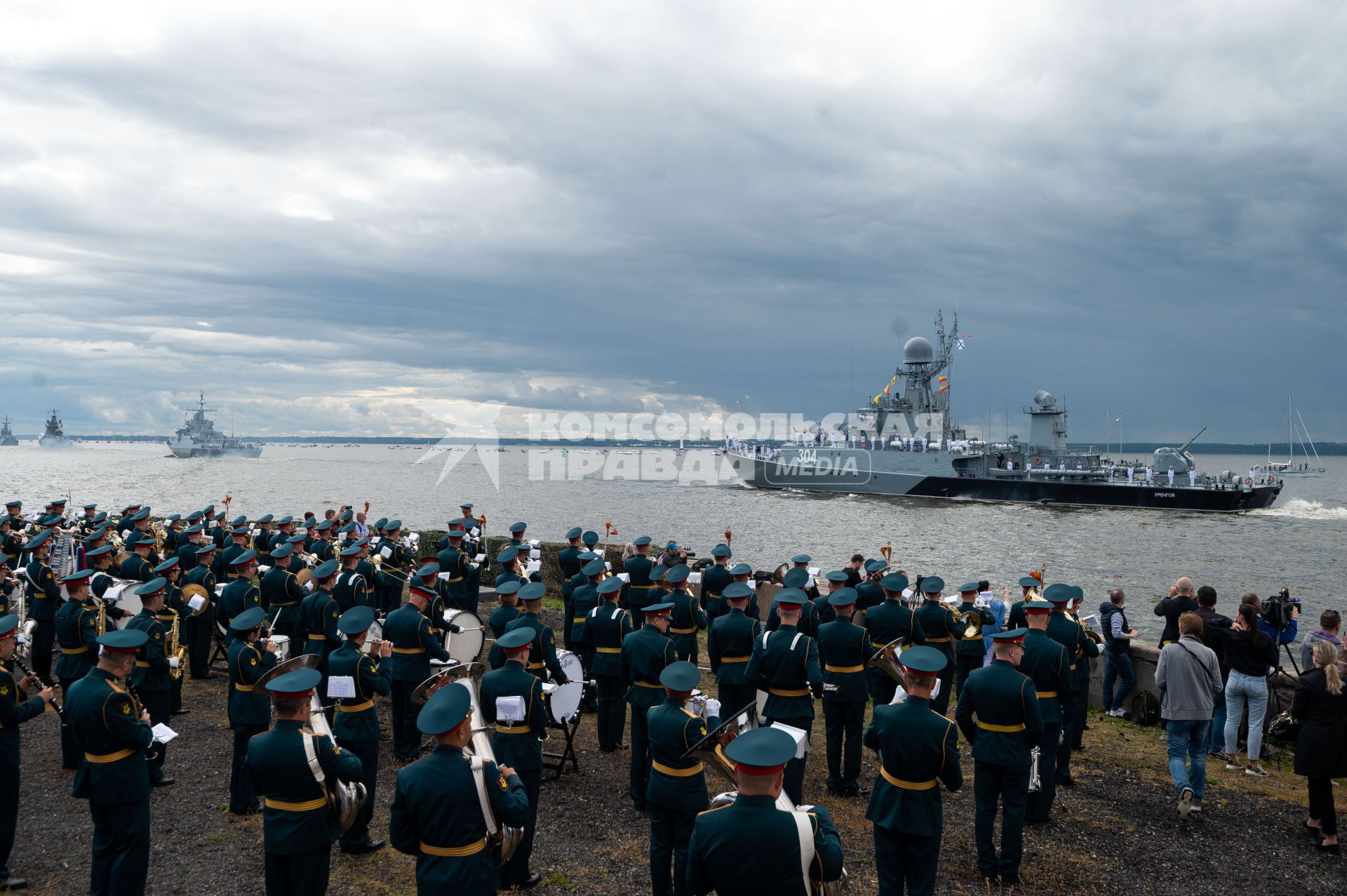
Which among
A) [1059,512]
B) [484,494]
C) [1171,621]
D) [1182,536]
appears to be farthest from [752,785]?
[484,494]

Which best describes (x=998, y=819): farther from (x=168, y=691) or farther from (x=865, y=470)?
(x=865, y=470)

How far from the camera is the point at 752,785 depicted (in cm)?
385

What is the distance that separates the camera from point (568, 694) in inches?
336

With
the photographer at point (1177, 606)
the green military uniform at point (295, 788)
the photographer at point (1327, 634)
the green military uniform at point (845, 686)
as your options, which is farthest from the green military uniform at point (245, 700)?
the photographer at point (1177, 606)

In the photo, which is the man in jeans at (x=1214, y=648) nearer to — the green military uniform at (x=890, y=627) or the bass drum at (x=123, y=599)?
the green military uniform at (x=890, y=627)

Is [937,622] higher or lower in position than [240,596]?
lower

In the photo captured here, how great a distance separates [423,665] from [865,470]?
205 feet

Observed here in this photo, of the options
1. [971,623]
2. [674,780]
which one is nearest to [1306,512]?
[971,623]

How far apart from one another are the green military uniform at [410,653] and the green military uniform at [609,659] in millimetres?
1775

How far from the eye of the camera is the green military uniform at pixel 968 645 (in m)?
10.4

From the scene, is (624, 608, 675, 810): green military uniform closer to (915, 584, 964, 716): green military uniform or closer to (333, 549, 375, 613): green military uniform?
(915, 584, 964, 716): green military uniform

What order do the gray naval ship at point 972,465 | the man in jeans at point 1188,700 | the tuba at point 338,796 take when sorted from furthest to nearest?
1. the gray naval ship at point 972,465
2. the man in jeans at point 1188,700
3. the tuba at point 338,796

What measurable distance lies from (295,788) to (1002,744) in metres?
5.35

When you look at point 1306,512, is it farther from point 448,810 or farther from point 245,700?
point 448,810
